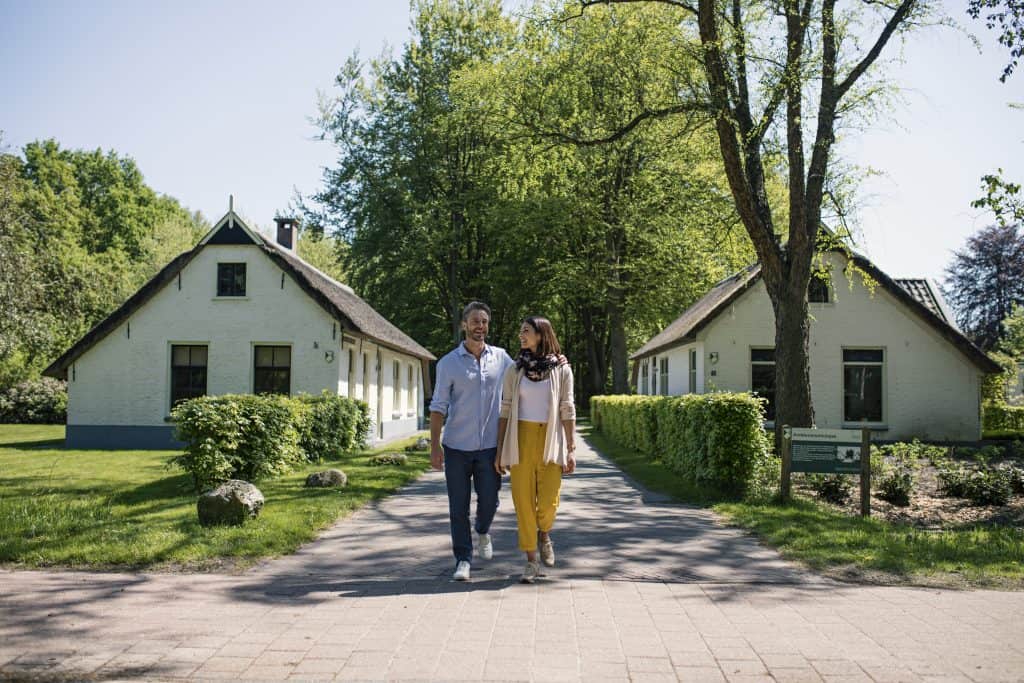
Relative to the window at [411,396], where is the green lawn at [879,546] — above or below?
below

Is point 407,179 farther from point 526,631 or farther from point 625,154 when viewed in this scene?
point 526,631

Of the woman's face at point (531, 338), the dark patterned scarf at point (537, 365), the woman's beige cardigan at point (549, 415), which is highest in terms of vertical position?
the woman's face at point (531, 338)

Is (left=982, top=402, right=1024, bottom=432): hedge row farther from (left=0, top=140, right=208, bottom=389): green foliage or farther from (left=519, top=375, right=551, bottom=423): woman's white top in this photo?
(left=0, top=140, right=208, bottom=389): green foliage

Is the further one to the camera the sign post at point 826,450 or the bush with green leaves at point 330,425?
the bush with green leaves at point 330,425

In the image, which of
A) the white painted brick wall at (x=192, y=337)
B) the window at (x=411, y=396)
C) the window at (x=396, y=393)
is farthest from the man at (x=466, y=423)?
the window at (x=411, y=396)

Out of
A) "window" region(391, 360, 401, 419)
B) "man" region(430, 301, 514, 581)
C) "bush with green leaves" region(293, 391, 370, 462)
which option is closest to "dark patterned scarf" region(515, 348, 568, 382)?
"man" region(430, 301, 514, 581)

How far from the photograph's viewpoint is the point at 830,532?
29.0 ft

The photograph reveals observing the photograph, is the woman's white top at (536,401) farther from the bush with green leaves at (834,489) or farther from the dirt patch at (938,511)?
the bush with green leaves at (834,489)

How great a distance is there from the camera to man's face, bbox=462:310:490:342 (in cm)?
655

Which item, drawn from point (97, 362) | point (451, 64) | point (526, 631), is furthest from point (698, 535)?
point (451, 64)

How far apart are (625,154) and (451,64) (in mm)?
10427

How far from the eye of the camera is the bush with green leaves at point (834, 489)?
11797 millimetres

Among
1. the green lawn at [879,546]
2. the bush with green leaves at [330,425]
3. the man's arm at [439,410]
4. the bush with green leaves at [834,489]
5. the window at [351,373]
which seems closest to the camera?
the man's arm at [439,410]

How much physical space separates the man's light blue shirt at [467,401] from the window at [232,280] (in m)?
17.1
